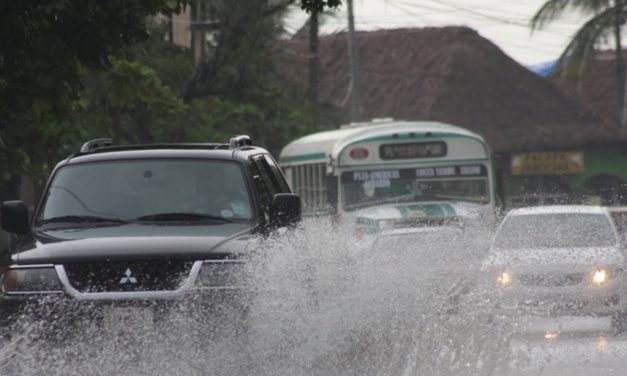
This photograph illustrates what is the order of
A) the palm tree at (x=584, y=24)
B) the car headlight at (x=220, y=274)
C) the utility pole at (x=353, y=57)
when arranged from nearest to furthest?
the car headlight at (x=220, y=274) < the palm tree at (x=584, y=24) < the utility pole at (x=353, y=57)

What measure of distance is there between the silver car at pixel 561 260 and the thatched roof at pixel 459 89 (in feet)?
102

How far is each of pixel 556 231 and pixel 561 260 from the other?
1309 mm

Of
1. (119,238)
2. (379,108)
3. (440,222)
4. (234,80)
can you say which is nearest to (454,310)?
(119,238)

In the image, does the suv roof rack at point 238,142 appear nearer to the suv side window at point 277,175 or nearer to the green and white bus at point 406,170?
Result: the suv side window at point 277,175

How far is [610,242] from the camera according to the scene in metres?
15.9

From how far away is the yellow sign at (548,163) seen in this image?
46.9 metres

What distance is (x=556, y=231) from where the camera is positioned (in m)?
16.0

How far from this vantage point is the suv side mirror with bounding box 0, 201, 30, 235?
971 cm

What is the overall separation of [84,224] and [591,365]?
14.3ft

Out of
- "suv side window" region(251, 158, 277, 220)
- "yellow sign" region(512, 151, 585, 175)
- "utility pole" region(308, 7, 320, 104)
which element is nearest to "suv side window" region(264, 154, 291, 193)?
"suv side window" region(251, 158, 277, 220)

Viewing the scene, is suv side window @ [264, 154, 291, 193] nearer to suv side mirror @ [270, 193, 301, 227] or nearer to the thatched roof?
suv side mirror @ [270, 193, 301, 227]

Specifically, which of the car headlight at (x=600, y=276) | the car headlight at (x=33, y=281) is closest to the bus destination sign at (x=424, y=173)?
the car headlight at (x=600, y=276)

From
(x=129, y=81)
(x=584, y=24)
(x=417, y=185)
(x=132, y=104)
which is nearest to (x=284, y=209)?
(x=129, y=81)

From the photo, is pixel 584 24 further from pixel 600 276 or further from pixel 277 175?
pixel 277 175
